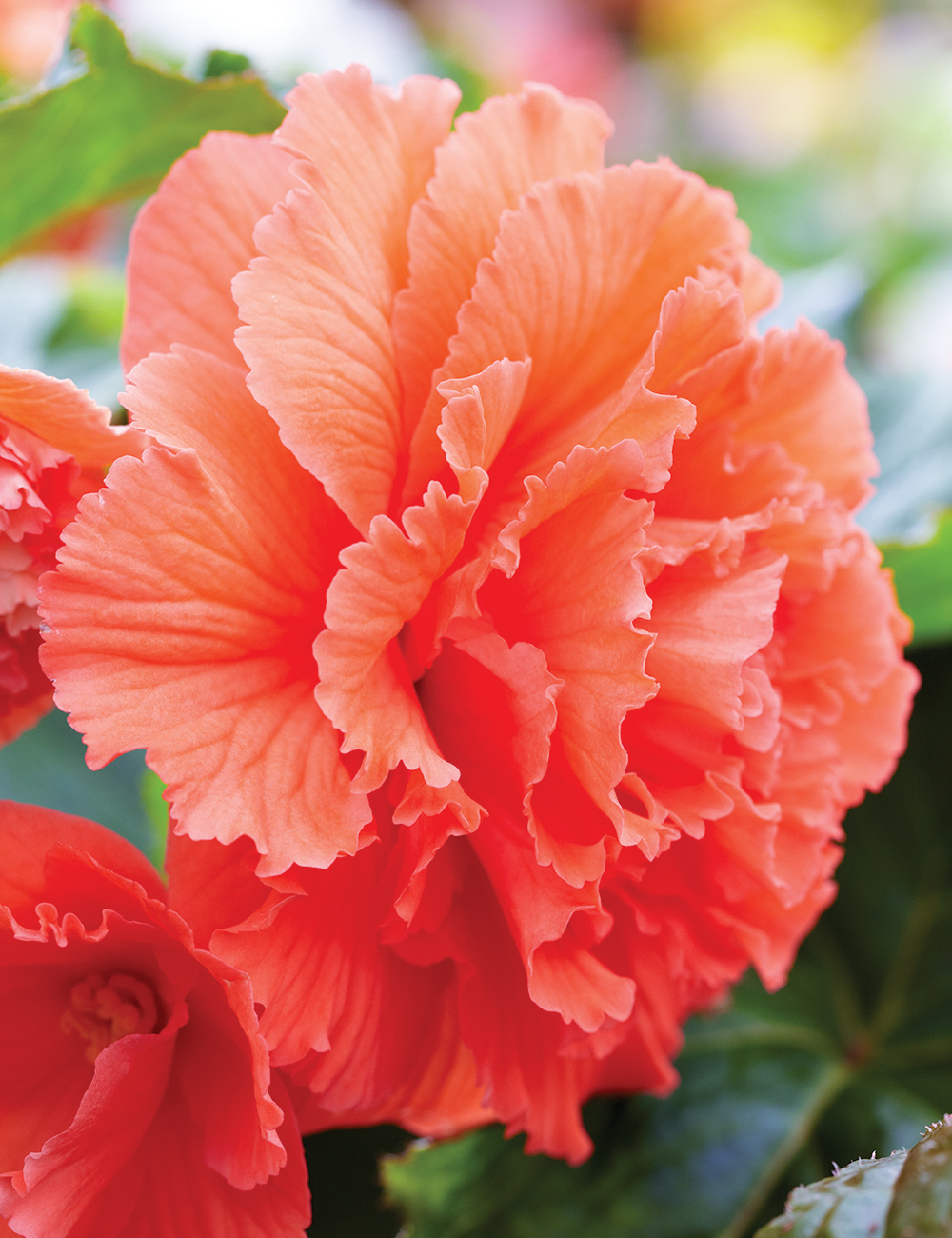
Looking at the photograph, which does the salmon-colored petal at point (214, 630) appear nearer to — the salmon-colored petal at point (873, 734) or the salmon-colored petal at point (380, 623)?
the salmon-colored petal at point (380, 623)

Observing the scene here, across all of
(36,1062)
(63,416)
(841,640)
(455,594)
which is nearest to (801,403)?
(841,640)

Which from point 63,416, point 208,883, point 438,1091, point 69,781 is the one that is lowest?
point 69,781

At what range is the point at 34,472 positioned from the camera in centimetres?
37

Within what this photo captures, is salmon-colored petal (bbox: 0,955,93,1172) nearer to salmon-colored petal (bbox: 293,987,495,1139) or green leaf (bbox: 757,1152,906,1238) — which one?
salmon-colored petal (bbox: 293,987,495,1139)

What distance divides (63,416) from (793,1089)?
60 cm

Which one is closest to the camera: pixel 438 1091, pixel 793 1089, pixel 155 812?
pixel 438 1091

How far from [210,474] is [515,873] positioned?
180mm

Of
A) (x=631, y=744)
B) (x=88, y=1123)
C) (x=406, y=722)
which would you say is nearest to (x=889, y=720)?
(x=631, y=744)

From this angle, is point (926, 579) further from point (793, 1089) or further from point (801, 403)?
point (793, 1089)

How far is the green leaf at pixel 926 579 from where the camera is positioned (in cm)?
65

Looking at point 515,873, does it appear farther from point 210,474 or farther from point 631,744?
point 210,474

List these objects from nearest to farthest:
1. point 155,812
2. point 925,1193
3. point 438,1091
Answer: point 925,1193, point 438,1091, point 155,812

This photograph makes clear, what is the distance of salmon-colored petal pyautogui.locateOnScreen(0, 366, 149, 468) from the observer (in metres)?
0.35

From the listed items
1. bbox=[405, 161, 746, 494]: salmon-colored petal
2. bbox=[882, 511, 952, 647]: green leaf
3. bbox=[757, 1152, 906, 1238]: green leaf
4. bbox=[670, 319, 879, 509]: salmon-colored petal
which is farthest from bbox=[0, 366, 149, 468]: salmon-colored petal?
bbox=[882, 511, 952, 647]: green leaf
